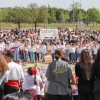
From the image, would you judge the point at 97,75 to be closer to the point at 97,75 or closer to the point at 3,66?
the point at 97,75

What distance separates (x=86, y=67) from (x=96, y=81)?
0.39 meters

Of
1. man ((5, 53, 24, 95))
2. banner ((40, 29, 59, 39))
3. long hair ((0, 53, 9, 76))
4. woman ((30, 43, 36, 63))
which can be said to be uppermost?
long hair ((0, 53, 9, 76))

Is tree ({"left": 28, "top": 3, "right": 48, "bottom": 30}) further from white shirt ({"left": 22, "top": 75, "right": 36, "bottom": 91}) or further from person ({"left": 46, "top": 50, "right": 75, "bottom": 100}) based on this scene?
person ({"left": 46, "top": 50, "right": 75, "bottom": 100})

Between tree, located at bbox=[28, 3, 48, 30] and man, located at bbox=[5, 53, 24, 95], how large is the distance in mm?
57968

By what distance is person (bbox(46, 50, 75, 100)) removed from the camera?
7.70 metres

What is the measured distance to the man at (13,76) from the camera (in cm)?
816

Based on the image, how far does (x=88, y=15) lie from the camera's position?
105000 mm

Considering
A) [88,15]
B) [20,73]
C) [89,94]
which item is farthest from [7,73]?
[88,15]

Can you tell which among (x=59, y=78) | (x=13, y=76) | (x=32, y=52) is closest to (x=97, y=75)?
(x=59, y=78)

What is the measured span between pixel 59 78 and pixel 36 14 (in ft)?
195

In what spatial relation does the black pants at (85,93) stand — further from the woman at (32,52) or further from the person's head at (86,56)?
the woman at (32,52)

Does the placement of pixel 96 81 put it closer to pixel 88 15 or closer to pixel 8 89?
pixel 8 89

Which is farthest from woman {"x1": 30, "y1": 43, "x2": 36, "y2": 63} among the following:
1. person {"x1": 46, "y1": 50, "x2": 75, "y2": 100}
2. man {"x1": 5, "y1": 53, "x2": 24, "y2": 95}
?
person {"x1": 46, "y1": 50, "x2": 75, "y2": 100}

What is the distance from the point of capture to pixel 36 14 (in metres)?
66.8
